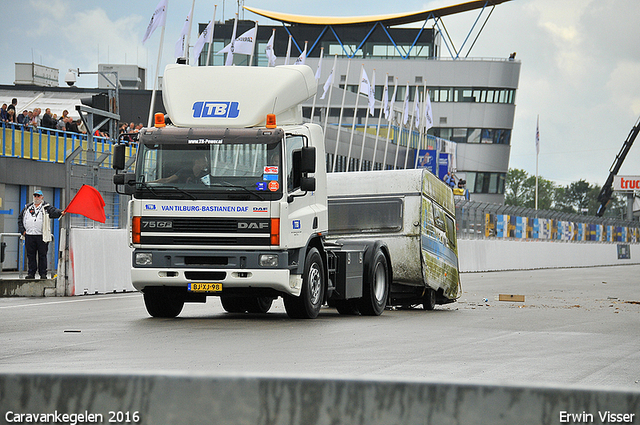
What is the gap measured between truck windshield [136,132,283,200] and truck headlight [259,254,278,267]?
0.75 metres

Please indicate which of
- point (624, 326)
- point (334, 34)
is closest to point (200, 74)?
point (624, 326)

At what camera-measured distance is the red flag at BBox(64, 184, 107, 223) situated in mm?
18656

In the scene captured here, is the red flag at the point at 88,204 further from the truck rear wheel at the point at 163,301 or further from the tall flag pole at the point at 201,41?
the tall flag pole at the point at 201,41

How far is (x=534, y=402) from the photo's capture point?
1.84m

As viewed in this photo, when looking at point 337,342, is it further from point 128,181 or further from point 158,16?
point 158,16

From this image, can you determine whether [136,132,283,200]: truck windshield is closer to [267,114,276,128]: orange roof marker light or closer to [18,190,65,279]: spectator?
[267,114,276,128]: orange roof marker light

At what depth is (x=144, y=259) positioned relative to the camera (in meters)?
12.7

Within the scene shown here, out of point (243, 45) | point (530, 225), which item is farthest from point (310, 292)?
point (530, 225)

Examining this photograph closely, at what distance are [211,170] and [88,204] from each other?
723 cm

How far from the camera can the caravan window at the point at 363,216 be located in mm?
16297

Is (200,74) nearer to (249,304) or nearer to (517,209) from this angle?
(249,304)

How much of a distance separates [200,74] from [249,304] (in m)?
4.08

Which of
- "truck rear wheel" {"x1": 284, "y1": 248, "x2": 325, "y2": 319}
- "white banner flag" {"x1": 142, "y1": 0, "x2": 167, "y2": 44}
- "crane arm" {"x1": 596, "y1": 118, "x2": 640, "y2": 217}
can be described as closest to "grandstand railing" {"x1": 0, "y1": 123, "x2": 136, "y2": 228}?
"white banner flag" {"x1": 142, "y1": 0, "x2": 167, "y2": 44}

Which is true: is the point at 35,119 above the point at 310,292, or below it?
above
